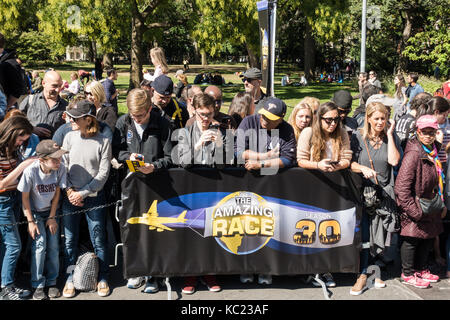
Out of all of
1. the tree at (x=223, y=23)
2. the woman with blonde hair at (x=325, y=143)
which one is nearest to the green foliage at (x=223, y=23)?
the tree at (x=223, y=23)

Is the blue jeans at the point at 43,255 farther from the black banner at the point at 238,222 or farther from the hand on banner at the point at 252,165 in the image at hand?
the hand on banner at the point at 252,165

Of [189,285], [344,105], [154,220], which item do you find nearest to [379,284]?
[189,285]

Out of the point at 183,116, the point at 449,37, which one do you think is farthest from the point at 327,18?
the point at 183,116

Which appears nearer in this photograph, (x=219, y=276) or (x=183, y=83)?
(x=219, y=276)

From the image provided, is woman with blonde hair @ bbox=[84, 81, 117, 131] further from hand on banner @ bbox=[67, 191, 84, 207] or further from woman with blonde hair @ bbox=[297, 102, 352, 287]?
woman with blonde hair @ bbox=[297, 102, 352, 287]

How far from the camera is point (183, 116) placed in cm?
657

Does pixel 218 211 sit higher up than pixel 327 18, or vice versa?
pixel 327 18

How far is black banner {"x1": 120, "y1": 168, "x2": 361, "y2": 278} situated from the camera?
5016 millimetres

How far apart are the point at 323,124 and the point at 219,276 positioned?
2.16 meters

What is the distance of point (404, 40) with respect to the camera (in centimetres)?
3253

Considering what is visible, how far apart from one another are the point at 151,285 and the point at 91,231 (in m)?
0.90

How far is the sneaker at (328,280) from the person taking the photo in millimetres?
5248

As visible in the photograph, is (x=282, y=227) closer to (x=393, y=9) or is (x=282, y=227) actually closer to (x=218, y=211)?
(x=218, y=211)
